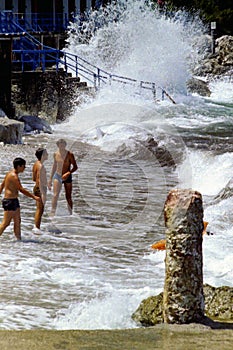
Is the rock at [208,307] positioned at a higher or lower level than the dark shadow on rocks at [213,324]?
lower

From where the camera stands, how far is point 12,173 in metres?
11.7

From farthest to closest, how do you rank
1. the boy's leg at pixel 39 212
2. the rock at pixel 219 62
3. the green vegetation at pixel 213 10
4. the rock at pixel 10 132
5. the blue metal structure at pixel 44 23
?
the green vegetation at pixel 213 10 → the rock at pixel 219 62 → the blue metal structure at pixel 44 23 → the rock at pixel 10 132 → the boy's leg at pixel 39 212

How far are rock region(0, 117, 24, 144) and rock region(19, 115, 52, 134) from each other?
8.88 ft

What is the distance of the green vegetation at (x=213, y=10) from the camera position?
51531 millimetres

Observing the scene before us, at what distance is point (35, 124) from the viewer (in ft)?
86.8

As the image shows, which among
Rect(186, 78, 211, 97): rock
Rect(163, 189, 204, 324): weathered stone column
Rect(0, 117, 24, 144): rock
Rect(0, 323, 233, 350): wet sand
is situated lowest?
Rect(186, 78, 211, 97): rock

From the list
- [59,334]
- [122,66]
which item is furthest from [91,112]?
[59,334]

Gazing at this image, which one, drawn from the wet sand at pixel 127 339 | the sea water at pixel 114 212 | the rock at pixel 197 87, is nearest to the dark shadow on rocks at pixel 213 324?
the wet sand at pixel 127 339

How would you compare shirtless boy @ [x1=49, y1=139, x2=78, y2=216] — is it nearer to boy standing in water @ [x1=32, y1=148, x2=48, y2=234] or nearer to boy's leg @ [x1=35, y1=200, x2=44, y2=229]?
boy standing in water @ [x1=32, y1=148, x2=48, y2=234]

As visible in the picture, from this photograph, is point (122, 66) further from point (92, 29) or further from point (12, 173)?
point (12, 173)

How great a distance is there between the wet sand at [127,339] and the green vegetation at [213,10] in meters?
45.6

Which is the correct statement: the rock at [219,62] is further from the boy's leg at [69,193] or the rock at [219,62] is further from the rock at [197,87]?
the boy's leg at [69,193]

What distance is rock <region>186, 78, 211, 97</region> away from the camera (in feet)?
141

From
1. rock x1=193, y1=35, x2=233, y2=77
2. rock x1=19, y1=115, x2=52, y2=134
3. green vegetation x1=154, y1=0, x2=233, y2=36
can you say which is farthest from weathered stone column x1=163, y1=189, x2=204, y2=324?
green vegetation x1=154, y1=0, x2=233, y2=36
